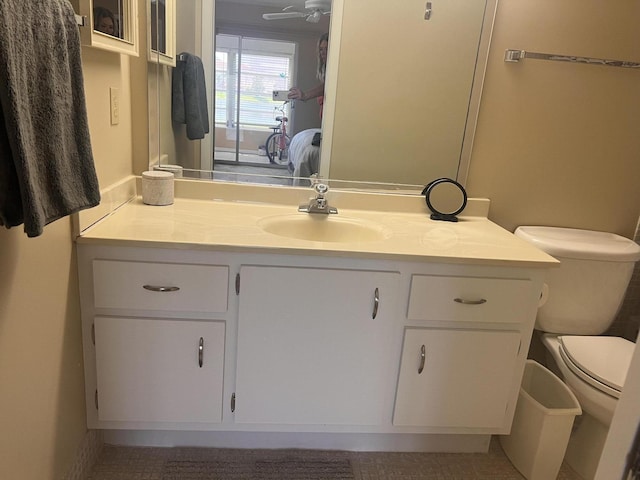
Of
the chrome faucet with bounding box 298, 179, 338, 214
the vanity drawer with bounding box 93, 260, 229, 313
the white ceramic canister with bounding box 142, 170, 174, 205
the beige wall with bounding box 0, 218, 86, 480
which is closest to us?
the beige wall with bounding box 0, 218, 86, 480

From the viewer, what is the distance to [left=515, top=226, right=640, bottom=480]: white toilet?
5.70ft

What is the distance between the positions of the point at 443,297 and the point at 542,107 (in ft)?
3.04

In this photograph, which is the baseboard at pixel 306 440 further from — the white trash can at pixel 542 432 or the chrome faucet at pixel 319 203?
the chrome faucet at pixel 319 203

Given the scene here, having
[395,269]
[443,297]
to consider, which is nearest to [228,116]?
[395,269]

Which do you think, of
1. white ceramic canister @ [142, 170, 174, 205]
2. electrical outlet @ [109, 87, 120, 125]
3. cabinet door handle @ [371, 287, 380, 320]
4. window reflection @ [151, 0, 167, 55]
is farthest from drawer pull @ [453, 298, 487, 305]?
window reflection @ [151, 0, 167, 55]

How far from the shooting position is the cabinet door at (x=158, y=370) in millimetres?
1539

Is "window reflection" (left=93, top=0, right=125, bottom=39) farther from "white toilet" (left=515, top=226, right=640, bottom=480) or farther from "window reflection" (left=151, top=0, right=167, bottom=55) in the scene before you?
"white toilet" (left=515, top=226, right=640, bottom=480)

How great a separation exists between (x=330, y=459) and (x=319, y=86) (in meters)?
1.38

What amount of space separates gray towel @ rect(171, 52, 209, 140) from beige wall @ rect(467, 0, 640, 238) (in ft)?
3.55

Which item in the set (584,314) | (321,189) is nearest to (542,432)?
(584,314)

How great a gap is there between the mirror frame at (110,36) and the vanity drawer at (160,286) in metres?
0.61

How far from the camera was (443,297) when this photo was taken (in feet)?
5.21

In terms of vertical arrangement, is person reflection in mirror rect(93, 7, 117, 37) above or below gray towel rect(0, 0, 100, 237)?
above

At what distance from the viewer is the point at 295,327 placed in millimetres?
1573
